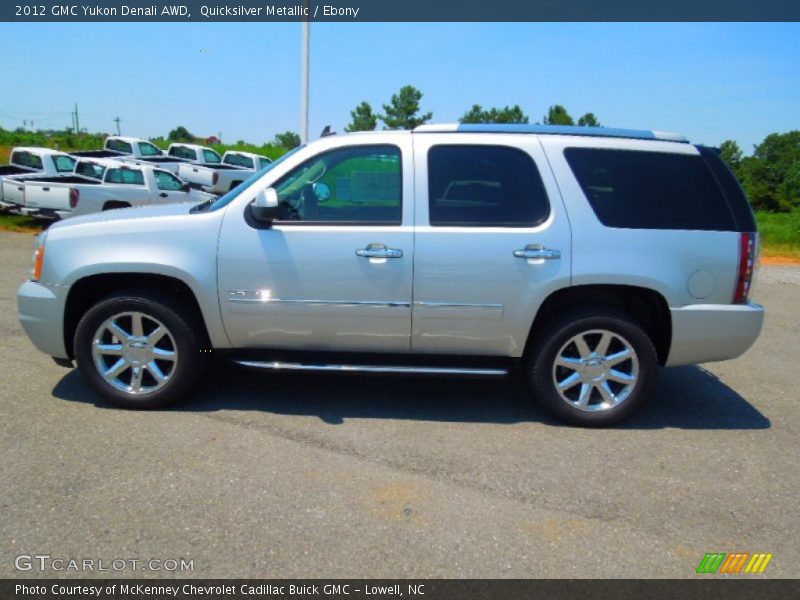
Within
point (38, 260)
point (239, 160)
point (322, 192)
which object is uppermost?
point (239, 160)

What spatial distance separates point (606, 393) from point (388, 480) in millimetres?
1662

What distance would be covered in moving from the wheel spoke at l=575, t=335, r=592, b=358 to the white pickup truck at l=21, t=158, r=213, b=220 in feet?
32.7

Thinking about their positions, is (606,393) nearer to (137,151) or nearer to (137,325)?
(137,325)

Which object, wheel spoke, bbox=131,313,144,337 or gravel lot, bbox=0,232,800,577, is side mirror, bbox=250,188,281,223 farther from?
gravel lot, bbox=0,232,800,577

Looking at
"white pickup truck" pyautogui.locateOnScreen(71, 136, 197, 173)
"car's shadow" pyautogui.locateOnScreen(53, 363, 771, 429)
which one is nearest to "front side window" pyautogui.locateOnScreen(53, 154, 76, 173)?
"white pickup truck" pyautogui.locateOnScreen(71, 136, 197, 173)

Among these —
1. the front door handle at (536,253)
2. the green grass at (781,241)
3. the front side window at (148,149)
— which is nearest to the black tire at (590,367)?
the front door handle at (536,253)

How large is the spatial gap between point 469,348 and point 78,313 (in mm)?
2683

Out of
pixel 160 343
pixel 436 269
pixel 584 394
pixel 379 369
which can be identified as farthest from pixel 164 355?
pixel 584 394

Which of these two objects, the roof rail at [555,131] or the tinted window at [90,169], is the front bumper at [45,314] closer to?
the roof rail at [555,131]

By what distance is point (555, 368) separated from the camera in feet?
13.7

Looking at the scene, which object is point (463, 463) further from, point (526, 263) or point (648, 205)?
point (648, 205)

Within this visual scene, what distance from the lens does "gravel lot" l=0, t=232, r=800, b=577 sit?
2775mm

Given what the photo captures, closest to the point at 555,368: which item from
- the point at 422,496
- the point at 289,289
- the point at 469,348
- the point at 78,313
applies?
the point at 469,348

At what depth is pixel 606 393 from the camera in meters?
4.16
